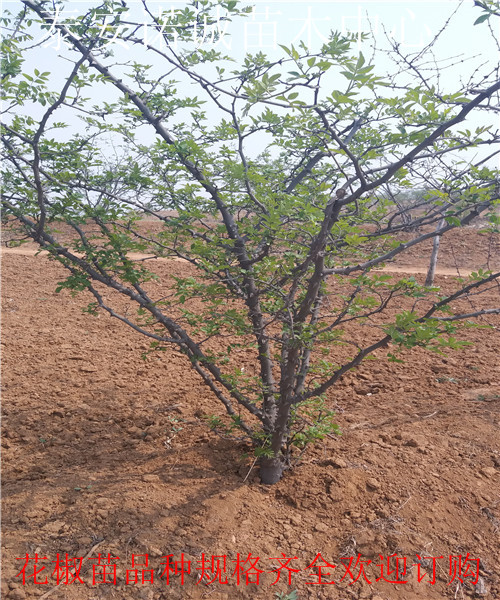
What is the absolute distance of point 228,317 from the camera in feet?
7.91

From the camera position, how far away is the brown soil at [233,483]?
214 cm

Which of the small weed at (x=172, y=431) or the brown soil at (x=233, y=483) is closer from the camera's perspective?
the brown soil at (x=233, y=483)

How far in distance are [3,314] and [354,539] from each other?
4.86 m

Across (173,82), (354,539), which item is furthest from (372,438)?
(173,82)

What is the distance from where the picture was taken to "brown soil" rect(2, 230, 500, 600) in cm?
214

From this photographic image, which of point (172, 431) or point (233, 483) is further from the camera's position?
point (172, 431)

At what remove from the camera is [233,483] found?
270 centimetres

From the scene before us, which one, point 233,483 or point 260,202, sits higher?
point 260,202

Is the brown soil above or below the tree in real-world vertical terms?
below

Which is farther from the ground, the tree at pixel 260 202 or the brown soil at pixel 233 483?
Result: the tree at pixel 260 202

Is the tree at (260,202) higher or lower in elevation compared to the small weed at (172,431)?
higher

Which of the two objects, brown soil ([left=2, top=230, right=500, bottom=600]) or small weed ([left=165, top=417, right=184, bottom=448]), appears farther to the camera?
small weed ([left=165, top=417, right=184, bottom=448])

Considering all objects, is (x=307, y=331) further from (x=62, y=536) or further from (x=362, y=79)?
(x=62, y=536)

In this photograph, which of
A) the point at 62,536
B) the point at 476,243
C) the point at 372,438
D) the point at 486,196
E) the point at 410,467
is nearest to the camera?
the point at 486,196
